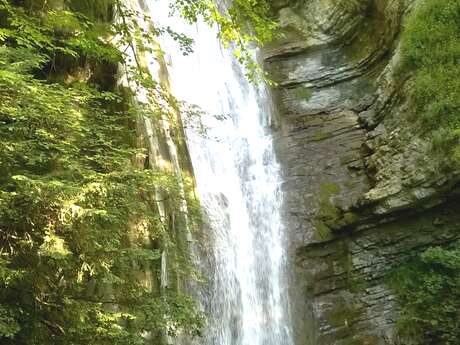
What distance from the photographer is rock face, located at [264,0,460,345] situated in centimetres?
761

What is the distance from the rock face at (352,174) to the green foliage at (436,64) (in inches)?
13.4

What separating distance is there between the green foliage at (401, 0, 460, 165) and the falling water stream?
3256mm

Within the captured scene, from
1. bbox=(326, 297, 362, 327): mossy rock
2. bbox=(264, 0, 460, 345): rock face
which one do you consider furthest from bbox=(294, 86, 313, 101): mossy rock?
bbox=(326, 297, 362, 327): mossy rock

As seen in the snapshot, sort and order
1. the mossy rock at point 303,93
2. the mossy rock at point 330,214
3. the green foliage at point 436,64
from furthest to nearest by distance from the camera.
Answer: the mossy rock at point 303,93 → the mossy rock at point 330,214 → the green foliage at point 436,64

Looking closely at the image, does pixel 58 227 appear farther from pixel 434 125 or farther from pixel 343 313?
pixel 434 125

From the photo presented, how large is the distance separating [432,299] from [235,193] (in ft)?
13.1

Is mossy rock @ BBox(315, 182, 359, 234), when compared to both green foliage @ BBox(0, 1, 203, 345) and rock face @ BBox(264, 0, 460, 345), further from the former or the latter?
green foliage @ BBox(0, 1, 203, 345)

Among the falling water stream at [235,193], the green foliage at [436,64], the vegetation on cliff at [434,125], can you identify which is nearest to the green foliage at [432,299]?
the vegetation on cliff at [434,125]

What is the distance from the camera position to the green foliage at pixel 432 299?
6.99 meters

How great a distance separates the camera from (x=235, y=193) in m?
8.92

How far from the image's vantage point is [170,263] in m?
4.66

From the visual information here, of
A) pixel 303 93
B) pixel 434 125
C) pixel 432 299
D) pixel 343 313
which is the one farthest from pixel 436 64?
pixel 343 313

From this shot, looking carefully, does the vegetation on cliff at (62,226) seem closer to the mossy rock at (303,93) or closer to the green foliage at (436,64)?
the green foliage at (436,64)

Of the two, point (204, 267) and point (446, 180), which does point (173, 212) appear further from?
point (446, 180)
